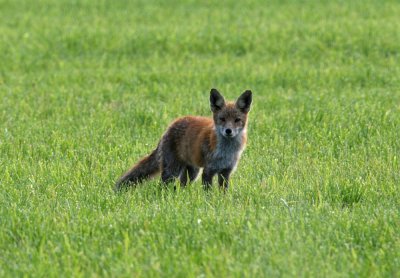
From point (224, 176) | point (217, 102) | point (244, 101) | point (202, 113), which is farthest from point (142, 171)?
point (202, 113)

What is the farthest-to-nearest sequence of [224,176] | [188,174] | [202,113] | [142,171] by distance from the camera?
[202,113] → [188,174] → [142,171] → [224,176]

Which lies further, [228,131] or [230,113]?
[230,113]

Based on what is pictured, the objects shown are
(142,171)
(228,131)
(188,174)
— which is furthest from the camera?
(188,174)

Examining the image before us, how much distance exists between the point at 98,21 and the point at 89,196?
17685 mm

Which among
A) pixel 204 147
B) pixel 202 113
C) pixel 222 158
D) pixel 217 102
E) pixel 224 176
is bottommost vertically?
pixel 202 113

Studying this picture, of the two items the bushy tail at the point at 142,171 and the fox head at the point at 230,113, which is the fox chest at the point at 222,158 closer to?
the fox head at the point at 230,113

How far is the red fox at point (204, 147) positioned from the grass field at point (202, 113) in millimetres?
287

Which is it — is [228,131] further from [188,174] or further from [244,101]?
[188,174]

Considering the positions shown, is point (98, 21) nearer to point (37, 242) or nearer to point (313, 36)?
point (313, 36)

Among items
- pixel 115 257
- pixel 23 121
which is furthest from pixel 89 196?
pixel 23 121

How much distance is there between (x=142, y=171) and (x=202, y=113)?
14.8 feet

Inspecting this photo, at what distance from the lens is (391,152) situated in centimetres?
1102

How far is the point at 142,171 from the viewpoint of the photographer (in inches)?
394

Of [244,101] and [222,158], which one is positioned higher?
[244,101]
